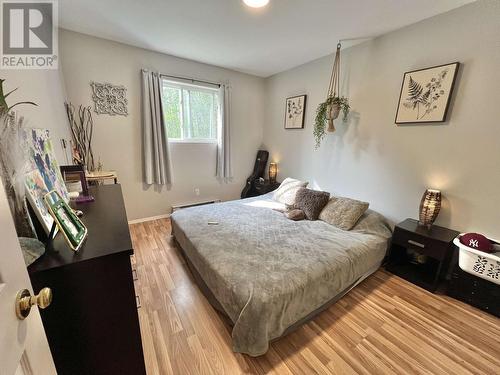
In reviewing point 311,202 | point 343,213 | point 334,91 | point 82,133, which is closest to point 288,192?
point 311,202

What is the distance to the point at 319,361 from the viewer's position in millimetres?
1286

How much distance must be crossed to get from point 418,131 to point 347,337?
2060mm

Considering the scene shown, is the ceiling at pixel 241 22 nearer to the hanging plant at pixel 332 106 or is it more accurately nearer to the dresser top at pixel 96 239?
the hanging plant at pixel 332 106

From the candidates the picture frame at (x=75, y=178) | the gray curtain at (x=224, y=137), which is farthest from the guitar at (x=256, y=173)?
the picture frame at (x=75, y=178)

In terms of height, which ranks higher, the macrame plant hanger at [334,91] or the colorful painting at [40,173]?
the macrame plant hanger at [334,91]

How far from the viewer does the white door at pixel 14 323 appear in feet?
1.40

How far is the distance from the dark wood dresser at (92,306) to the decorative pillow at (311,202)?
202cm

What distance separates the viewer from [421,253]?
76.3 inches

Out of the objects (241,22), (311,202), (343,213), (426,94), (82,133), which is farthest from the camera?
(82,133)

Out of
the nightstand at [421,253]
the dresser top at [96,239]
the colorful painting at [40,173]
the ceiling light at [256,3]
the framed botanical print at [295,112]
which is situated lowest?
the nightstand at [421,253]

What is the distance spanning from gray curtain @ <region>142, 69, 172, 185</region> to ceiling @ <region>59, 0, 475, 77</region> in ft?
1.59

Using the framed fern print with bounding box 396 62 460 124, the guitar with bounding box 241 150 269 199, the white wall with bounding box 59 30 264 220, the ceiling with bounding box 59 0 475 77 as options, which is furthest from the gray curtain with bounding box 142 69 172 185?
the framed fern print with bounding box 396 62 460 124

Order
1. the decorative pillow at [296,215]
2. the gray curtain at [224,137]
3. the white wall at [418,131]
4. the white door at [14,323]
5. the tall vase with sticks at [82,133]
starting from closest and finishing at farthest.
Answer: the white door at [14,323] → the white wall at [418,131] → the decorative pillow at [296,215] → the tall vase with sticks at [82,133] → the gray curtain at [224,137]

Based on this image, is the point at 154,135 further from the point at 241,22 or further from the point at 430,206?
the point at 430,206
